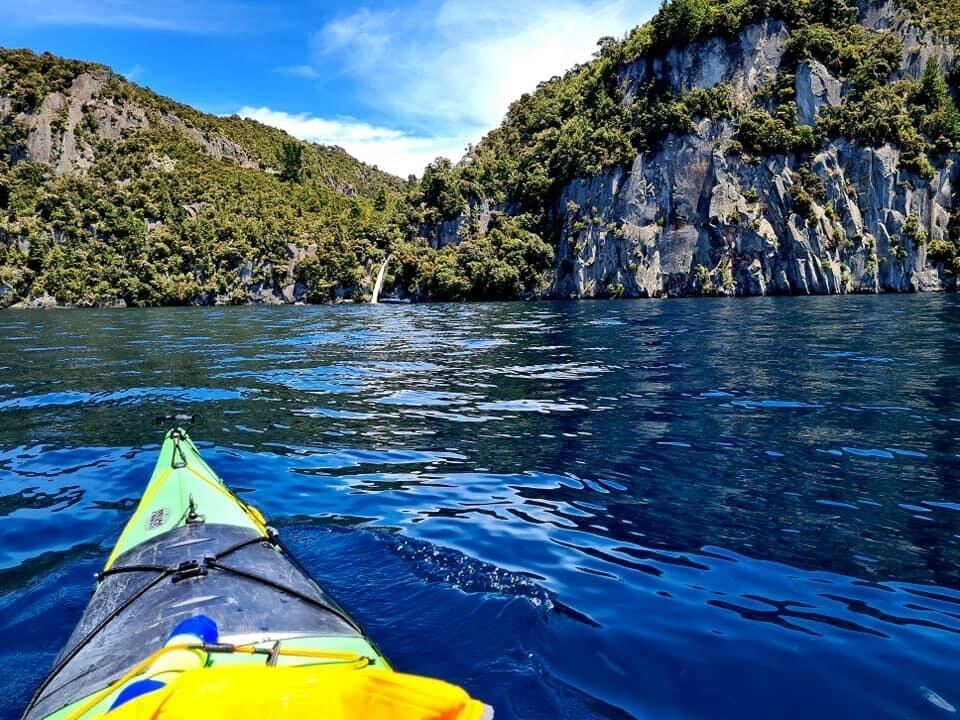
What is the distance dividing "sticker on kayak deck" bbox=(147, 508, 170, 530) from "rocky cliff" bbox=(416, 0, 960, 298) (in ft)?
211

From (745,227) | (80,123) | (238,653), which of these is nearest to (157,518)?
(238,653)

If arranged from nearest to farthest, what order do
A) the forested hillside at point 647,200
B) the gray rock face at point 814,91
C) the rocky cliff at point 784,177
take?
the rocky cliff at point 784,177
the forested hillside at point 647,200
the gray rock face at point 814,91

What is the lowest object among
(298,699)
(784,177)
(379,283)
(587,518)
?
(587,518)

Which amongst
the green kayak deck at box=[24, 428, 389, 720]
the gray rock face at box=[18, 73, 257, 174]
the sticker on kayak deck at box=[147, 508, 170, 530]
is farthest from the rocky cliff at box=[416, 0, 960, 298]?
Result: the gray rock face at box=[18, 73, 257, 174]

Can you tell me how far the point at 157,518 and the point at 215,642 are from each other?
98.0 inches

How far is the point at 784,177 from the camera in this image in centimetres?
6244

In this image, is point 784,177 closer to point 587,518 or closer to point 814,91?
point 814,91

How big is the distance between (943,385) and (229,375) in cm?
1503

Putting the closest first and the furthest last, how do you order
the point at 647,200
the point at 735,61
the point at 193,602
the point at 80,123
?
1. the point at 193,602
2. the point at 647,200
3. the point at 735,61
4. the point at 80,123

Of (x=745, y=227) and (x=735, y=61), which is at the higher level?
(x=735, y=61)

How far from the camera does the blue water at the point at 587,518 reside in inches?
135

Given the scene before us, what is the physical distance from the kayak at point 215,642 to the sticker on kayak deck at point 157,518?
0.05ft

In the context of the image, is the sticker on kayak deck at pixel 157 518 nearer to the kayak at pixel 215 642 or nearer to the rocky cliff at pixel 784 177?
the kayak at pixel 215 642

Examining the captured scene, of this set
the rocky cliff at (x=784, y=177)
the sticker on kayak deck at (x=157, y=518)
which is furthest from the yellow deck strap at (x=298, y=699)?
the rocky cliff at (x=784, y=177)
